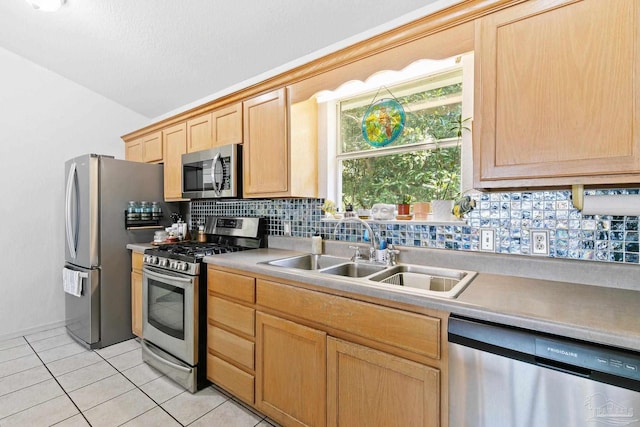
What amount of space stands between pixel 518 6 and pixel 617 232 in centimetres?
Answer: 104

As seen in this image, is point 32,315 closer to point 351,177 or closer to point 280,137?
point 280,137

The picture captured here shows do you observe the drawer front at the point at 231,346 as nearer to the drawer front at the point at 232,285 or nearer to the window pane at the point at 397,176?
the drawer front at the point at 232,285

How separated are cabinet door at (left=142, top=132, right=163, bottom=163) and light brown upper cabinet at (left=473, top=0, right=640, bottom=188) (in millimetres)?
2983

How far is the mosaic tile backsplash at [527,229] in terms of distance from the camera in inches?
50.9

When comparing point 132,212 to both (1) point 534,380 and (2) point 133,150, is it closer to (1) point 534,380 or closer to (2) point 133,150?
(2) point 133,150

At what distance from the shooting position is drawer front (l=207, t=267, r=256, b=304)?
1.76 metres

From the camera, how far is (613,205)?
3.90 feet

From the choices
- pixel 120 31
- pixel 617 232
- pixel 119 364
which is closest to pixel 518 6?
pixel 617 232

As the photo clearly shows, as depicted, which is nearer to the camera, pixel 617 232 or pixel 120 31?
pixel 617 232

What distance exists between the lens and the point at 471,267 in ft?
5.24

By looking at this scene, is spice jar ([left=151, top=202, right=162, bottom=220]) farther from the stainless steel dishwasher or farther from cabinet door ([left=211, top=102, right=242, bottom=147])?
the stainless steel dishwasher

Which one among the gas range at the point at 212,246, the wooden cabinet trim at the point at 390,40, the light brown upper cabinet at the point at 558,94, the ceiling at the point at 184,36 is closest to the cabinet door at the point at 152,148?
the ceiling at the point at 184,36

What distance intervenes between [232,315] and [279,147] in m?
1.17

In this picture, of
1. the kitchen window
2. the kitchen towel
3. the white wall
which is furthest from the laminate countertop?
the white wall
